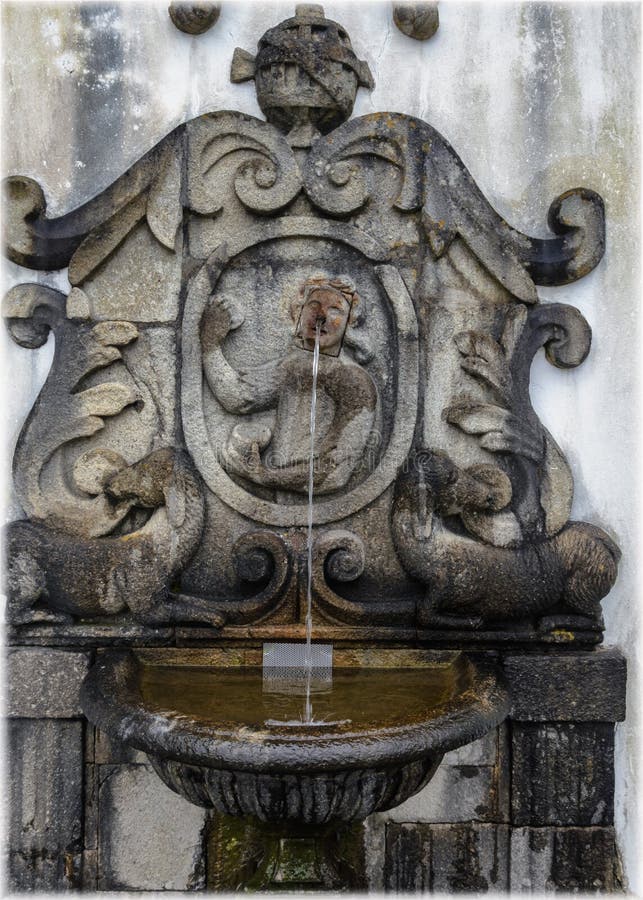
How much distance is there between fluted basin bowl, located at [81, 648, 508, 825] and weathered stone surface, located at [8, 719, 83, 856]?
34 cm

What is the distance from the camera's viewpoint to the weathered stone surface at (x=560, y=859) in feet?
11.4

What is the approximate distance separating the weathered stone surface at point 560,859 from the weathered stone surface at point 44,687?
1623mm

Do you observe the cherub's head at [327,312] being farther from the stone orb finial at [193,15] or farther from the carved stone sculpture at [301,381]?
the stone orb finial at [193,15]

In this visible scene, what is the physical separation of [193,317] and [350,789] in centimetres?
171

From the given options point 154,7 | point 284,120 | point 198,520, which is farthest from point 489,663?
point 154,7


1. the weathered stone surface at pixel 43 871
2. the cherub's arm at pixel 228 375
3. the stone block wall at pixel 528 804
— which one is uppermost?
the cherub's arm at pixel 228 375

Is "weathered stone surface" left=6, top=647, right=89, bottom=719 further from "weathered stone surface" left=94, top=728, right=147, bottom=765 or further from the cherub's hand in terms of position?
the cherub's hand

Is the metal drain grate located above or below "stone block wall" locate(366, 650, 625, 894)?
above

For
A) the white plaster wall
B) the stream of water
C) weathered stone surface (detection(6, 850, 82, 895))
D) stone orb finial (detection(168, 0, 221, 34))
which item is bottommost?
weathered stone surface (detection(6, 850, 82, 895))

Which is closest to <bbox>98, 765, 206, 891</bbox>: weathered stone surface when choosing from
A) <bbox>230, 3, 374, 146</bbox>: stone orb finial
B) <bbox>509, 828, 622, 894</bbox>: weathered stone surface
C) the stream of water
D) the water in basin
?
the water in basin

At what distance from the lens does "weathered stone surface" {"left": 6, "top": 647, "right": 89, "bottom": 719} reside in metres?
3.41

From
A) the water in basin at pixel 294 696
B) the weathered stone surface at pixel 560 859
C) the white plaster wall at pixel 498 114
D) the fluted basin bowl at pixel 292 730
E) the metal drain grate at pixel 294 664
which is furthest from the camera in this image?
the white plaster wall at pixel 498 114

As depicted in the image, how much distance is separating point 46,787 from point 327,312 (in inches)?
75.6

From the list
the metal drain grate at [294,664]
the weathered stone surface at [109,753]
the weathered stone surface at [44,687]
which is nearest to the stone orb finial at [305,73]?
the metal drain grate at [294,664]
